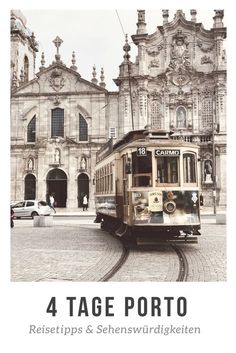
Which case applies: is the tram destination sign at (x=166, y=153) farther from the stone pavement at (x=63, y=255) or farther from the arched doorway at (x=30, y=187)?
the arched doorway at (x=30, y=187)

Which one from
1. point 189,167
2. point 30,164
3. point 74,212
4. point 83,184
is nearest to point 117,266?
point 189,167

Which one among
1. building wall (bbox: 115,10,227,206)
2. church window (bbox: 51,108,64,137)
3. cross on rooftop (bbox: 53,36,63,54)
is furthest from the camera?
church window (bbox: 51,108,64,137)

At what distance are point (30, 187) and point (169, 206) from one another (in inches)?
915

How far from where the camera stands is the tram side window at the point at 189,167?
1264 centimetres

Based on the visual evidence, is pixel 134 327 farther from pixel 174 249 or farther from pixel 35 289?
pixel 174 249

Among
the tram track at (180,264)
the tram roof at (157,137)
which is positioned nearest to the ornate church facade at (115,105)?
the tram roof at (157,137)

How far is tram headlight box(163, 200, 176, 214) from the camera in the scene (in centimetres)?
1230

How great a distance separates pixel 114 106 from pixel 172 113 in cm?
477

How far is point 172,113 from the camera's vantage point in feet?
120

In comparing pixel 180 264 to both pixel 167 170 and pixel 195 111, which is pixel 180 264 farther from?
pixel 195 111

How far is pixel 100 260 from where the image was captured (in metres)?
11.6

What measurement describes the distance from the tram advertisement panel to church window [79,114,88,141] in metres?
25.0

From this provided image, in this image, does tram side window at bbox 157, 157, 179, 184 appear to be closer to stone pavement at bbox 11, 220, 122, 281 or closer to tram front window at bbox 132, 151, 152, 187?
tram front window at bbox 132, 151, 152, 187

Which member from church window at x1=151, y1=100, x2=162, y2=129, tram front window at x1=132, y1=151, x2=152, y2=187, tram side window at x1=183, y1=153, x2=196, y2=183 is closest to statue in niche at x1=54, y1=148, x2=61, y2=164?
church window at x1=151, y1=100, x2=162, y2=129
